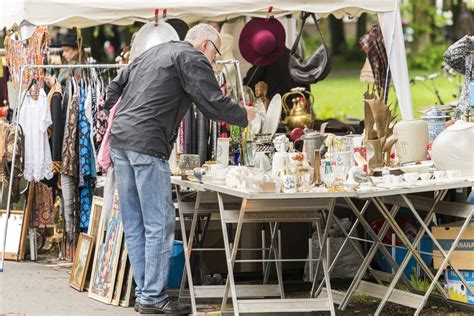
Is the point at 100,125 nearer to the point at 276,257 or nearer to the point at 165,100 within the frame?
the point at 165,100

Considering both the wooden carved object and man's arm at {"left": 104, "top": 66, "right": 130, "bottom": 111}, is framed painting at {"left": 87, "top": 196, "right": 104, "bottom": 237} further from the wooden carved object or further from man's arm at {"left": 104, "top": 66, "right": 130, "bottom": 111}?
the wooden carved object

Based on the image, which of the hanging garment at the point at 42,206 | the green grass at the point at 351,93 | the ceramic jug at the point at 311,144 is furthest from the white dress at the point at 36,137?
the green grass at the point at 351,93

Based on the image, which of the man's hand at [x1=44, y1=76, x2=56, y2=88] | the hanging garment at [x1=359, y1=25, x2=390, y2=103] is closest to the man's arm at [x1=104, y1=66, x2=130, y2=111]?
the man's hand at [x1=44, y1=76, x2=56, y2=88]

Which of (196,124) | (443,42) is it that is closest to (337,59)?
(443,42)

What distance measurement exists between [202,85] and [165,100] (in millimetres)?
256

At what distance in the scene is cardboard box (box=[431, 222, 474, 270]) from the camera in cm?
662

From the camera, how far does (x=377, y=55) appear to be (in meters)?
9.30

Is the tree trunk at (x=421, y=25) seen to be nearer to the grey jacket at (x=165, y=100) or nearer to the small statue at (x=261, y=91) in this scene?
the small statue at (x=261, y=91)

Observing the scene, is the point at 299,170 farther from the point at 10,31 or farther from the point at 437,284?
the point at 10,31

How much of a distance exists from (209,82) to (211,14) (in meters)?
1.97

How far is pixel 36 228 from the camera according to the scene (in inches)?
346

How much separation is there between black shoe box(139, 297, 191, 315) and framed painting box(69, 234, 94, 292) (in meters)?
0.93

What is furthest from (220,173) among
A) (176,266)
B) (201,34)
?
(176,266)

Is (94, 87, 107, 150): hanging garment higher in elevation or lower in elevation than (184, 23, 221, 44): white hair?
lower
